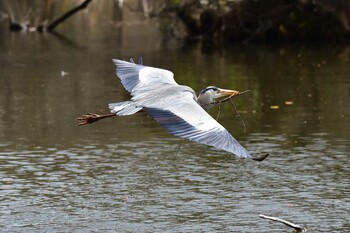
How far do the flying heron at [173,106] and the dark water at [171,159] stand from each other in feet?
3.69

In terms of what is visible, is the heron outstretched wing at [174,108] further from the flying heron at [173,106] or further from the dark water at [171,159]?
the dark water at [171,159]

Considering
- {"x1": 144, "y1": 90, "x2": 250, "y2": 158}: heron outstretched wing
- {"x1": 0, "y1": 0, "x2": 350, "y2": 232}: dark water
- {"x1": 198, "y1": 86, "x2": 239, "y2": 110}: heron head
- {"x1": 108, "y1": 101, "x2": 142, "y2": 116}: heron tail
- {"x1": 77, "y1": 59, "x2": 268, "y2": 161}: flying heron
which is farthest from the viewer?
{"x1": 0, "y1": 0, "x2": 350, "y2": 232}: dark water

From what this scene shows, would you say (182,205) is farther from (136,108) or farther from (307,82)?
(307,82)

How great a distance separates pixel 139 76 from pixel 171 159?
288 cm

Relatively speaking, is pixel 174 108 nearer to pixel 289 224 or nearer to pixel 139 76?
pixel 289 224

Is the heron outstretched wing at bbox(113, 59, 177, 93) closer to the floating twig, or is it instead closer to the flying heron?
the flying heron

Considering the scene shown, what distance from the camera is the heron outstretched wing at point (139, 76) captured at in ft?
30.1

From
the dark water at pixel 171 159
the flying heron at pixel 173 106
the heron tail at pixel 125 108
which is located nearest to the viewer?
the flying heron at pixel 173 106

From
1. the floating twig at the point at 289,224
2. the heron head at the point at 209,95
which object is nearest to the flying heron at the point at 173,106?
the heron head at the point at 209,95

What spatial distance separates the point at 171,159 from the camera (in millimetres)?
12070

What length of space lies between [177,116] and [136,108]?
0.53m

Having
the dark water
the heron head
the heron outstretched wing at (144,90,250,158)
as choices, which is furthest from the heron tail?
the dark water

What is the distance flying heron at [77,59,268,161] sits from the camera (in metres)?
7.14

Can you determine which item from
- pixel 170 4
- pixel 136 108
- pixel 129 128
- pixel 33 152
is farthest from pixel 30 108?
pixel 170 4
